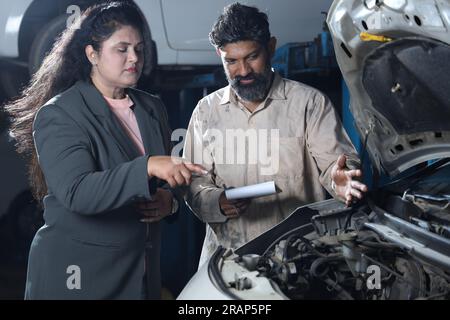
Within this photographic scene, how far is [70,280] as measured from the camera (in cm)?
197

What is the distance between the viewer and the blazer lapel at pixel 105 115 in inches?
74.9

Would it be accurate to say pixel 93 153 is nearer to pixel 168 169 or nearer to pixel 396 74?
pixel 168 169

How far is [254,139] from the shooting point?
2.15 metres

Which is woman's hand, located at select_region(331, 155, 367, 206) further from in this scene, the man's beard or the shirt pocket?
the man's beard

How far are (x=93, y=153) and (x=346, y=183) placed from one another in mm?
819

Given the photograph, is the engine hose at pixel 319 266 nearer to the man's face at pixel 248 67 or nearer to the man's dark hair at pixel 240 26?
the man's face at pixel 248 67


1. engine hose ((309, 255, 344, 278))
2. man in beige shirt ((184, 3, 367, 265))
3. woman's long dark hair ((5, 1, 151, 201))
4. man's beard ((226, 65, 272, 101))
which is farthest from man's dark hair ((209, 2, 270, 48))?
engine hose ((309, 255, 344, 278))

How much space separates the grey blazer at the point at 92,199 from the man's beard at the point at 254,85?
0.29 meters

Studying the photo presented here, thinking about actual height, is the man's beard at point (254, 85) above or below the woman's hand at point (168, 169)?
above

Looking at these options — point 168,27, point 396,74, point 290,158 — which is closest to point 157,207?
point 290,158

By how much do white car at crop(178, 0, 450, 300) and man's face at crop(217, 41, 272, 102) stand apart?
0.29 meters

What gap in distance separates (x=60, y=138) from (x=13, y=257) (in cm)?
62

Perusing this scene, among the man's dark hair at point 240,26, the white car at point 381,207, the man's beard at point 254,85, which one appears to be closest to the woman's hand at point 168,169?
the white car at point 381,207

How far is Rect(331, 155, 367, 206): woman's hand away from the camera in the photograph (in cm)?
178
